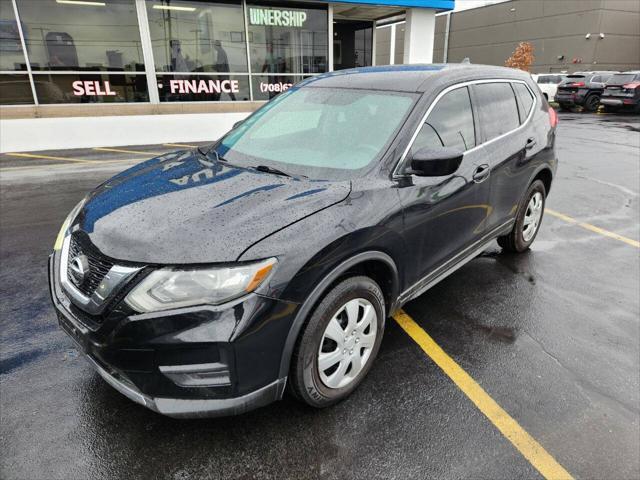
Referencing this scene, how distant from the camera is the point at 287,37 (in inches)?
550

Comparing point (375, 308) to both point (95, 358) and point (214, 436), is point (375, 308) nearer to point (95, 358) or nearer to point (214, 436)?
point (214, 436)

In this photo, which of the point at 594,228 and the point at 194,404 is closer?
the point at 194,404

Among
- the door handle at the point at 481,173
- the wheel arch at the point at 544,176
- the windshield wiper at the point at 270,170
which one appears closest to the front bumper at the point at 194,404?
the windshield wiper at the point at 270,170

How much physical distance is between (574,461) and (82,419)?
8.46 feet

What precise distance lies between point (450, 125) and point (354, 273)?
4.64ft

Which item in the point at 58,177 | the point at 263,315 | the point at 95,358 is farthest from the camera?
the point at 58,177

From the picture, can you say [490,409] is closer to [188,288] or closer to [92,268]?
[188,288]

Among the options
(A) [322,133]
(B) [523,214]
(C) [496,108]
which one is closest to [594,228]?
(B) [523,214]

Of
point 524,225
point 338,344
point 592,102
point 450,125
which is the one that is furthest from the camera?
point 592,102

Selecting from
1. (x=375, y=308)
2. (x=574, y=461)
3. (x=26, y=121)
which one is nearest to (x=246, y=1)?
(x=26, y=121)

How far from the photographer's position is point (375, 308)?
2652 mm

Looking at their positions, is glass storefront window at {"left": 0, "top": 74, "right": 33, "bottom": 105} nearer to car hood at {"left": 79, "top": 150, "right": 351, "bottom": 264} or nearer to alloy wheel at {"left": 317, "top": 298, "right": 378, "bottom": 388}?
car hood at {"left": 79, "top": 150, "right": 351, "bottom": 264}

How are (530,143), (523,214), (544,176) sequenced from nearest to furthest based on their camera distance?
(530,143), (523,214), (544,176)

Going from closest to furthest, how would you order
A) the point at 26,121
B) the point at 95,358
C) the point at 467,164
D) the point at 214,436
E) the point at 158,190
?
the point at 95,358 < the point at 214,436 < the point at 158,190 < the point at 467,164 < the point at 26,121
